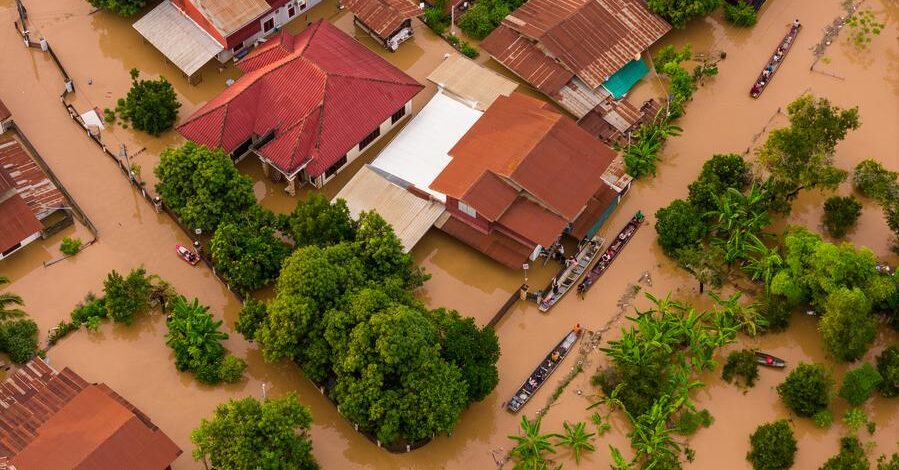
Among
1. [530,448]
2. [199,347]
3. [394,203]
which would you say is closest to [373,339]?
[530,448]

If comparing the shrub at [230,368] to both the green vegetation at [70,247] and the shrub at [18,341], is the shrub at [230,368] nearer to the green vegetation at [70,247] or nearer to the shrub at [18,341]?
the shrub at [18,341]

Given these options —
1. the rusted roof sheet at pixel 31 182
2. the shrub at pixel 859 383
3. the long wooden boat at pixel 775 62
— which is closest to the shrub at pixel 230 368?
the rusted roof sheet at pixel 31 182

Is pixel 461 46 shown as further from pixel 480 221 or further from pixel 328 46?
pixel 480 221

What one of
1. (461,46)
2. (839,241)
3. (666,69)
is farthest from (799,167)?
(461,46)

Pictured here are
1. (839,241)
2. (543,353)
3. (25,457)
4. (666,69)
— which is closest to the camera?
(25,457)

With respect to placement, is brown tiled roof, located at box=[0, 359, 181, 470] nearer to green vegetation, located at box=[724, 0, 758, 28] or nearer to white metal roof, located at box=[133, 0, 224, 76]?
white metal roof, located at box=[133, 0, 224, 76]

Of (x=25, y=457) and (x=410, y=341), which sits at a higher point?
(x=410, y=341)
